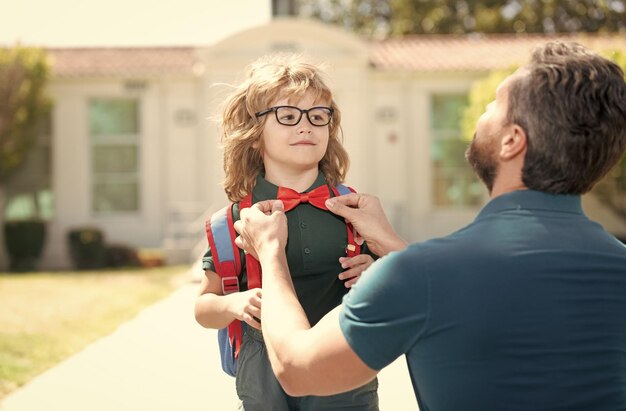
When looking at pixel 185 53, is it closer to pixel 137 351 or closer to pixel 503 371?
pixel 137 351

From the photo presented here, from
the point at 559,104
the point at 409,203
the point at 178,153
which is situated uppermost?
the point at 559,104

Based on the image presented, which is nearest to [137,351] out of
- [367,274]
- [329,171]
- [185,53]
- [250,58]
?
[329,171]

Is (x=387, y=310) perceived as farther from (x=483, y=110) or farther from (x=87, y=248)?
(x=87, y=248)

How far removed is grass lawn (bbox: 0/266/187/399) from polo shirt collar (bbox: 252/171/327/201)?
326cm

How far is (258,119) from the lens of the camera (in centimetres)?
254

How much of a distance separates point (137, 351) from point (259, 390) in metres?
3.98

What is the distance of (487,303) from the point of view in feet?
4.97

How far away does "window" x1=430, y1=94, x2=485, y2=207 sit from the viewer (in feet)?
53.5

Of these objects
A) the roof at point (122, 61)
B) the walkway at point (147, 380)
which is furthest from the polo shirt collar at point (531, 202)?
the roof at point (122, 61)

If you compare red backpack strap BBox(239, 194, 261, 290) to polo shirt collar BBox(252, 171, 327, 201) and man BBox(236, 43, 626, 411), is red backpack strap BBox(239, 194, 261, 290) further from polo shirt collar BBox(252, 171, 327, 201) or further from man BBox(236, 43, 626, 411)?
man BBox(236, 43, 626, 411)

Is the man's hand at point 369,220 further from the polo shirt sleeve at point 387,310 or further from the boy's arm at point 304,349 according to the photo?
the polo shirt sleeve at point 387,310

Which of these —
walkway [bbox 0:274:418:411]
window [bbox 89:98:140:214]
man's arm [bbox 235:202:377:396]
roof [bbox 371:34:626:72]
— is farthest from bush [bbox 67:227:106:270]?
man's arm [bbox 235:202:377:396]

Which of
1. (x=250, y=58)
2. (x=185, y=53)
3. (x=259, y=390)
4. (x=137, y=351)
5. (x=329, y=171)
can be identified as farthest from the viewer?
(x=185, y=53)

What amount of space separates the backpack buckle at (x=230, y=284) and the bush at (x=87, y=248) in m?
13.1
